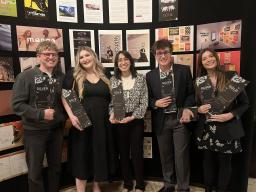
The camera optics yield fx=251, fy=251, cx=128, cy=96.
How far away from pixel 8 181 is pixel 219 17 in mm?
2662

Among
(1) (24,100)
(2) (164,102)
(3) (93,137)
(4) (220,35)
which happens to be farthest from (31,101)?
(4) (220,35)

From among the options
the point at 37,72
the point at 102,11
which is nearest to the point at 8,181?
the point at 37,72

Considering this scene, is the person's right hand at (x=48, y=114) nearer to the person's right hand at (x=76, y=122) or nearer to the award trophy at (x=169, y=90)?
the person's right hand at (x=76, y=122)

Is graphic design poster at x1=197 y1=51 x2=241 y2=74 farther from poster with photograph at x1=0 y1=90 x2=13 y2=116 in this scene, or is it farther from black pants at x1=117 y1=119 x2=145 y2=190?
poster with photograph at x1=0 y1=90 x2=13 y2=116

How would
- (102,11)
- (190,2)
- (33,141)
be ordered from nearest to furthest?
1. (33,141)
2. (190,2)
3. (102,11)

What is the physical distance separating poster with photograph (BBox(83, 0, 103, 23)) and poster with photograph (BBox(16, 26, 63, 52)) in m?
0.35

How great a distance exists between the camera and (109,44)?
288cm

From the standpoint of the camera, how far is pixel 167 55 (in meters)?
2.40

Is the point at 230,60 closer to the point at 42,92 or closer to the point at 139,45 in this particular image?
the point at 139,45

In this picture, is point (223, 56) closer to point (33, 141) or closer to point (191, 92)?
point (191, 92)

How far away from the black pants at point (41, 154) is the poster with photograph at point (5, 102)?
1.10ft

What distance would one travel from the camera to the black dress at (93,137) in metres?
2.39

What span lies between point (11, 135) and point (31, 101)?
516mm

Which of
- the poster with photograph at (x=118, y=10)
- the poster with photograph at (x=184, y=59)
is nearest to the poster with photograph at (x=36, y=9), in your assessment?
the poster with photograph at (x=118, y=10)
